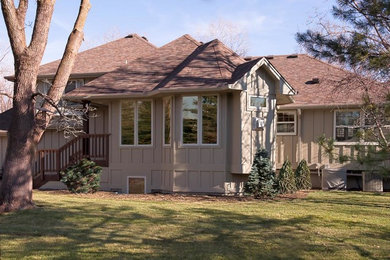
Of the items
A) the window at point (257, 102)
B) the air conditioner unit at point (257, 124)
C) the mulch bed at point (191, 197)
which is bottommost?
the mulch bed at point (191, 197)

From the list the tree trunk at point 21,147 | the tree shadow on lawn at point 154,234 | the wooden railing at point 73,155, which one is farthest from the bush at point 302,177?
the tree trunk at point 21,147

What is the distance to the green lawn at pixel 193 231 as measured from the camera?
277 inches

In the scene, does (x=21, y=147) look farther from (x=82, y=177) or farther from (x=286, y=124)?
(x=286, y=124)

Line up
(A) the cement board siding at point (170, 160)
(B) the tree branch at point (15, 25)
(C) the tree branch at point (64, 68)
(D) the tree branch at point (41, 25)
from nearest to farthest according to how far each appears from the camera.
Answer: (B) the tree branch at point (15, 25)
(D) the tree branch at point (41, 25)
(C) the tree branch at point (64, 68)
(A) the cement board siding at point (170, 160)

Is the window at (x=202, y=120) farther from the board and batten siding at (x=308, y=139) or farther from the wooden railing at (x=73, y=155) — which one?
the board and batten siding at (x=308, y=139)

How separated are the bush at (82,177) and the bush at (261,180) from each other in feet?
15.7

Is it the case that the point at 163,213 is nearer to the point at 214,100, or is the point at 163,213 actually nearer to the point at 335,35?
the point at 214,100

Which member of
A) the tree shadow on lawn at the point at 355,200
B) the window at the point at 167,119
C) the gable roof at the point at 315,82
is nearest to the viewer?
the tree shadow on lawn at the point at 355,200

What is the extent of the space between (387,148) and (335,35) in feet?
16.0

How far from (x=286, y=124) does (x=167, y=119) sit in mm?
5525

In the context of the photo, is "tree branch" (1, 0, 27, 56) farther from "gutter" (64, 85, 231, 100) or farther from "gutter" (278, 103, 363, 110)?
"gutter" (278, 103, 363, 110)

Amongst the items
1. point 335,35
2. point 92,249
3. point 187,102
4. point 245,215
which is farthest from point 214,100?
point 92,249

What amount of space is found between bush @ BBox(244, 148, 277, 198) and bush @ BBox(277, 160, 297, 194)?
739 mm

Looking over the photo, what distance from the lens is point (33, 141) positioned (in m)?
10.6
